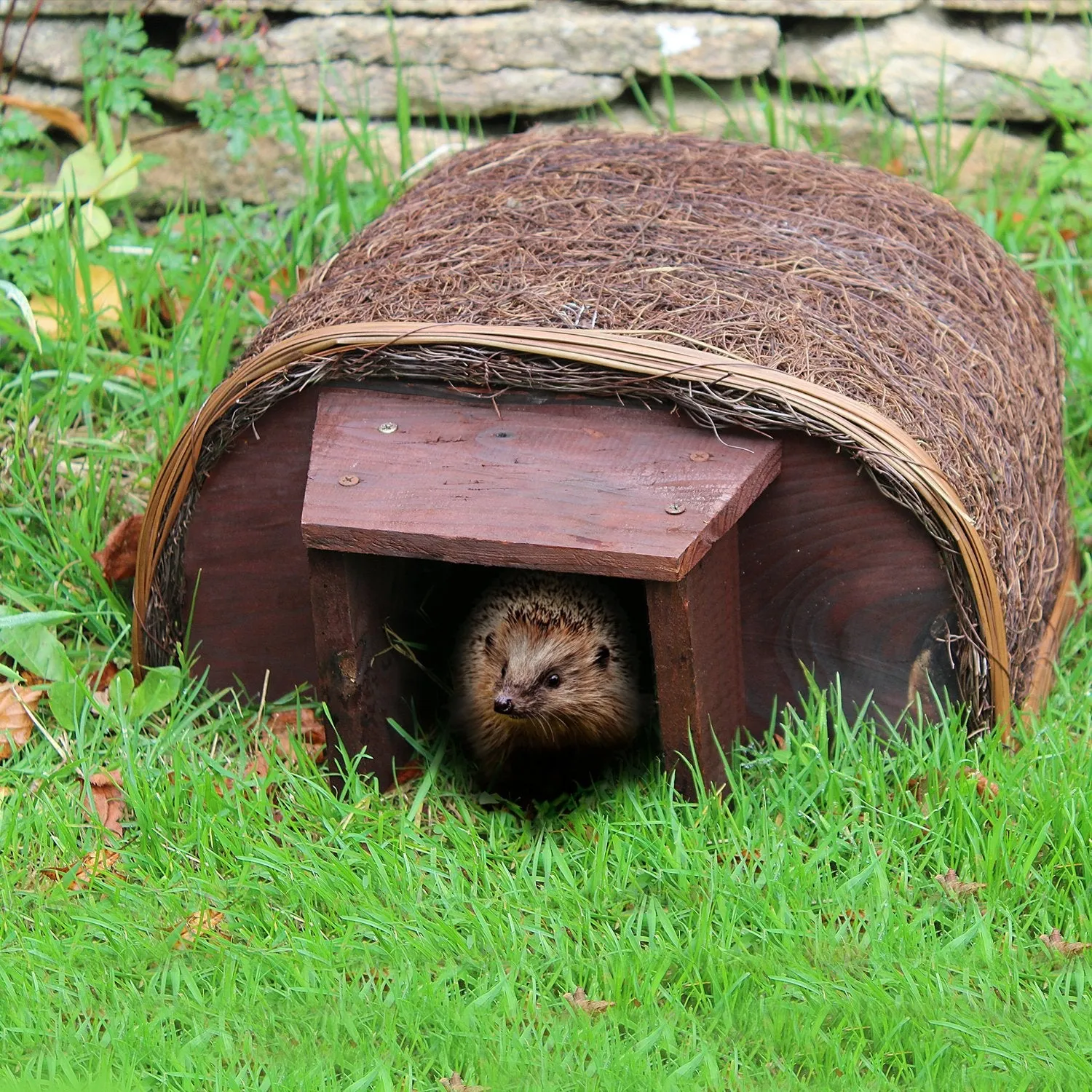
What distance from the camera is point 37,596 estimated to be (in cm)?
397

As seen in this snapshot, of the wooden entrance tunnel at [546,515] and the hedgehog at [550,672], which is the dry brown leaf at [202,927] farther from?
the hedgehog at [550,672]

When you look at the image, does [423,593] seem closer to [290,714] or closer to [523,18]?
[290,714]

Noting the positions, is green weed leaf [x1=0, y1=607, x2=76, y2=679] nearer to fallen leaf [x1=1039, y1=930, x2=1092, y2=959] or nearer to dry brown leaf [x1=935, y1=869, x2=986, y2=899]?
dry brown leaf [x1=935, y1=869, x2=986, y2=899]

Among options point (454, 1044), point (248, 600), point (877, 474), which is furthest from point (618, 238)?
point (454, 1044)

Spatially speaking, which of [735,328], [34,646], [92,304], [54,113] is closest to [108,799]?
[34,646]

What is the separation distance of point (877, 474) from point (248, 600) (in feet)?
5.44

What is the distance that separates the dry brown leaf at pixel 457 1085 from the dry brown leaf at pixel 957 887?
3.63ft

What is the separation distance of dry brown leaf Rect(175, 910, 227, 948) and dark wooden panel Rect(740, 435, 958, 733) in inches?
55.7

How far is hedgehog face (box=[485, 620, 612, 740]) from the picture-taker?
3.51m

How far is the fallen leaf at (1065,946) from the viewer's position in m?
2.80

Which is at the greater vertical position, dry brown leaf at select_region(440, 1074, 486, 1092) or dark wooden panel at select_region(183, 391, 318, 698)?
dark wooden panel at select_region(183, 391, 318, 698)

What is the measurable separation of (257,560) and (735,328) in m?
1.37

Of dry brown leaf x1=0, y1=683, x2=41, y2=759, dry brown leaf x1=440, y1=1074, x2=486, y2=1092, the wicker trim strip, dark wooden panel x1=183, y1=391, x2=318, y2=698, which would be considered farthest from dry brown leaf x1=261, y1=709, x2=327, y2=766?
dry brown leaf x1=440, y1=1074, x2=486, y2=1092

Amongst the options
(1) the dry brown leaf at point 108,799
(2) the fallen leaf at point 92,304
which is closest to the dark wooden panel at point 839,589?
(1) the dry brown leaf at point 108,799
